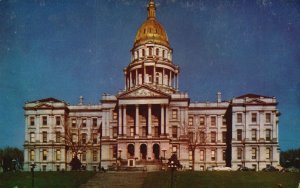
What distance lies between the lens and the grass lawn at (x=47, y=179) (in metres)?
43.7

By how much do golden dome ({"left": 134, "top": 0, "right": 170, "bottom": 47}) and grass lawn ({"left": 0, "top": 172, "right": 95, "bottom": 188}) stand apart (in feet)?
120

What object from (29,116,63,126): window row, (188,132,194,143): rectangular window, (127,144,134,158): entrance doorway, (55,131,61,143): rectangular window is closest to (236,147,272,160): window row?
(188,132,194,143): rectangular window

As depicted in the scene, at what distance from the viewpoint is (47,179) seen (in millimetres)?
46500

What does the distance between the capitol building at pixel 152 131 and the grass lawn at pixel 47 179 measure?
56.7ft

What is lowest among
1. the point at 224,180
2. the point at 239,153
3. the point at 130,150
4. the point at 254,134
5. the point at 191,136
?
the point at 224,180

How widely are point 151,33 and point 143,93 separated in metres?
15.4

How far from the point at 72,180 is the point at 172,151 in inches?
1047

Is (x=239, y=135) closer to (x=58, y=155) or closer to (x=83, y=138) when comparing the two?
(x=83, y=138)

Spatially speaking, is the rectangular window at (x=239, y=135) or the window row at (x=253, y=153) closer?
the window row at (x=253, y=153)

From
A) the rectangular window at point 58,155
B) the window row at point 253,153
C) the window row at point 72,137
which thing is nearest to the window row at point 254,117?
the window row at point 253,153

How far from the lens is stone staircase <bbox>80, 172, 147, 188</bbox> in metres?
43.6

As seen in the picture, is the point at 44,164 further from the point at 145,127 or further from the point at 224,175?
the point at 224,175

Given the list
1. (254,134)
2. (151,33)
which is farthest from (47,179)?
(151,33)

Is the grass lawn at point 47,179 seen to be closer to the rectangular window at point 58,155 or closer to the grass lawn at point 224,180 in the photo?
the grass lawn at point 224,180
